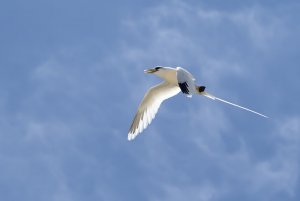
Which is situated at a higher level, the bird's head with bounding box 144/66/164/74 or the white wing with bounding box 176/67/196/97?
the bird's head with bounding box 144/66/164/74

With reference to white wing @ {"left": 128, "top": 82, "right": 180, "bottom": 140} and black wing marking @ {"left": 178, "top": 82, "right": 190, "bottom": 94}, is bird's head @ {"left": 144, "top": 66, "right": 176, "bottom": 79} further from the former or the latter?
black wing marking @ {"left": 178, "top": 82, "right": 190, "bottom": 94}

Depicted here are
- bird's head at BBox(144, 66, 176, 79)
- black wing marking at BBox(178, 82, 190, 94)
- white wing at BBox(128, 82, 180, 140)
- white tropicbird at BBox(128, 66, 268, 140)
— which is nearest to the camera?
black wing marking at BBox(178, 82, 190, 94)

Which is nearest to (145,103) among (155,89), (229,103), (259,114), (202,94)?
(155,89)

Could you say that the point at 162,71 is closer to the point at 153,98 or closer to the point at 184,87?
the point at 153,98

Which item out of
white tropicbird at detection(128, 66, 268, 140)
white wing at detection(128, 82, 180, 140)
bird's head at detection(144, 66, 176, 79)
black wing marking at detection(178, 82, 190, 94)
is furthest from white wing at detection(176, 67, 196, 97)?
white wing at detection(128, 82, 180, 140)

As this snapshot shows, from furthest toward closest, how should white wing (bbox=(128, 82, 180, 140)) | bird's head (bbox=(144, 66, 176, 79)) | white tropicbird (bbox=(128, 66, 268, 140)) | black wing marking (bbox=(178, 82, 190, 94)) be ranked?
1. white wing (bbox=(128, 82, 180, 140))
2. white tropicbird (bbox=(128, 66, 268, 140))
3. bird's head (bbox=(144, 66, 176, 79))
4. black wing marking (bbox=(178, 82, 190, 94))

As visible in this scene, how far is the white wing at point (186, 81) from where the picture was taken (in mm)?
16203

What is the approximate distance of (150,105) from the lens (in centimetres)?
1938

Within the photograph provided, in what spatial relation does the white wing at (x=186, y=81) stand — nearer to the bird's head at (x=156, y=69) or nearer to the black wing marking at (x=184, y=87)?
the black wing marking at (x=184, y=87)

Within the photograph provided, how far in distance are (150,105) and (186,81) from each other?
3151mm

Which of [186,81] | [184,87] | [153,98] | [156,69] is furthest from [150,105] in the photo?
[184,87]

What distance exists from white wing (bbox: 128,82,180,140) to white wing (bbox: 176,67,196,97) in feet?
7.33

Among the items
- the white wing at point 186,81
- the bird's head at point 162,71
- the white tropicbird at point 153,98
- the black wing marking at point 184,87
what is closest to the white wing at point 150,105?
the white tropicbird at point 153,98

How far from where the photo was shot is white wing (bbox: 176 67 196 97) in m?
16.2
